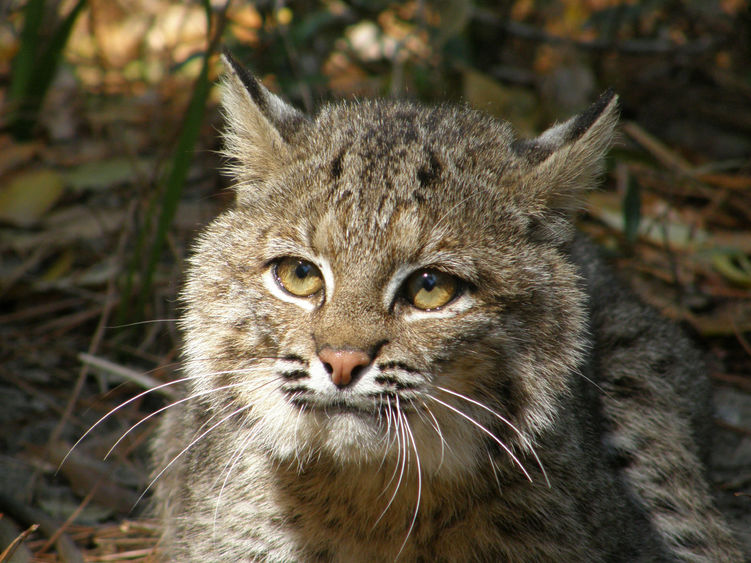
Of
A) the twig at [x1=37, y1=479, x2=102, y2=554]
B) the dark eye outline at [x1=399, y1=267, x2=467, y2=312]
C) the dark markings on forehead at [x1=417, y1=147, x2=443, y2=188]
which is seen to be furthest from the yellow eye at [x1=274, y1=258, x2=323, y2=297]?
the twig at [x1=37, y1=479, x2=102, y2=554]

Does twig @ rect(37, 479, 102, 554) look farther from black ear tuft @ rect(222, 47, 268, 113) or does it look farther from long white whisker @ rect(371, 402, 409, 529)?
black ear tuft @ rect(222, 47, 268, 113)

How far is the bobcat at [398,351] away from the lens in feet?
10.8

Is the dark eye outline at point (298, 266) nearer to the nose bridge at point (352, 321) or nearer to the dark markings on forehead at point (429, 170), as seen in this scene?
the nose bridge at point (352, 321)

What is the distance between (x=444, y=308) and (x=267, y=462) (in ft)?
3.68

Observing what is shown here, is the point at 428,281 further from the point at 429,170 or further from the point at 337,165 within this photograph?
the point at 337,165

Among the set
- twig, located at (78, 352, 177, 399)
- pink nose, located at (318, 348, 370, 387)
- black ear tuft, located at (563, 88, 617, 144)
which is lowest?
twig, located at (78, 352, 177, 399)

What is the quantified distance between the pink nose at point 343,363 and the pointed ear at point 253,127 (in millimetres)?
1199

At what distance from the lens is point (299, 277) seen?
3.49 metres

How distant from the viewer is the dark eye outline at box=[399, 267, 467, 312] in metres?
3.35

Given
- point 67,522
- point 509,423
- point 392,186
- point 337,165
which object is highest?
point 337,165

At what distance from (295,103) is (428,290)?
202 inches

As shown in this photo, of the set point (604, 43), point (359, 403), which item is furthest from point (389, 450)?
point (604, 43)

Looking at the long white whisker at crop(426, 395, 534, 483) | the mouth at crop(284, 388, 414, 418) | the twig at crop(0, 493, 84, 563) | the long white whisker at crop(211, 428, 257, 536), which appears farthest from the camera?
the twig at crop(0, 493, 84, 563)

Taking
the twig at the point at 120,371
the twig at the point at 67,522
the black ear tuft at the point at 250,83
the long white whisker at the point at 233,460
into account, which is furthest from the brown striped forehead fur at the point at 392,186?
the twig at the point at 67,522
